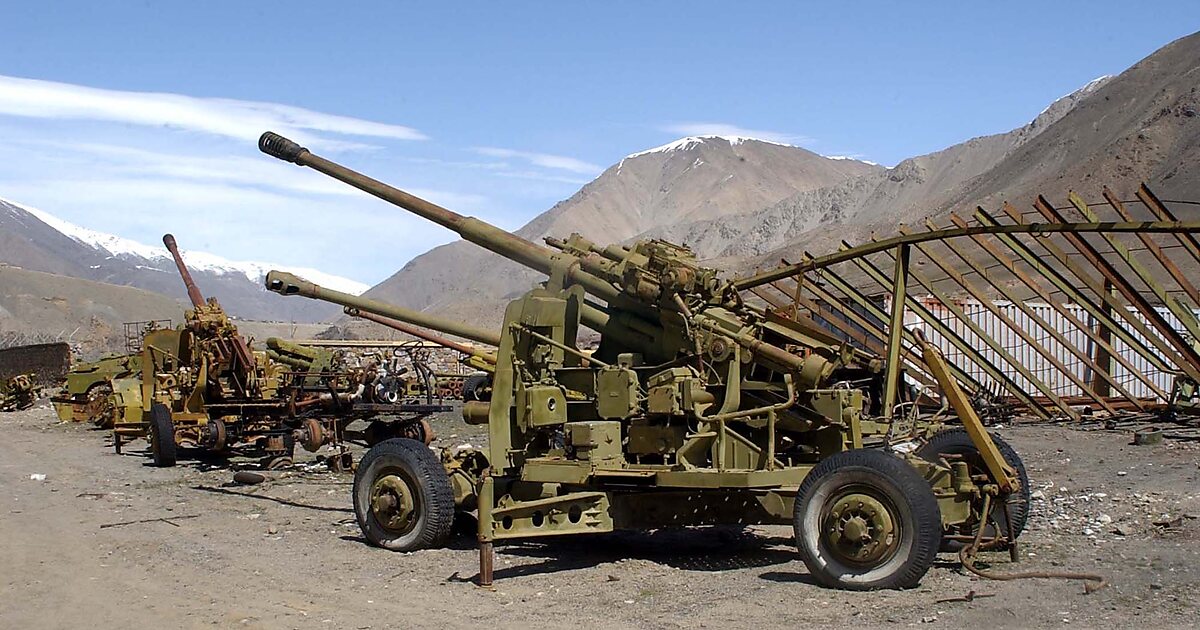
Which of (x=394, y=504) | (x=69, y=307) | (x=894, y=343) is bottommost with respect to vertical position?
(x=394, y=504)

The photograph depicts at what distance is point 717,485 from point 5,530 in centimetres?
692

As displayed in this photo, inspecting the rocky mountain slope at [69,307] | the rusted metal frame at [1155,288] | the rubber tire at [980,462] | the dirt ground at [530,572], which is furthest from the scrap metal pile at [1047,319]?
the rocky mountain slope at [69,307]

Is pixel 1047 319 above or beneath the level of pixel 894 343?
above

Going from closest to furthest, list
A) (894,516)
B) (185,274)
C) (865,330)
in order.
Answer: (894,516)
(185,274)
(865,330)

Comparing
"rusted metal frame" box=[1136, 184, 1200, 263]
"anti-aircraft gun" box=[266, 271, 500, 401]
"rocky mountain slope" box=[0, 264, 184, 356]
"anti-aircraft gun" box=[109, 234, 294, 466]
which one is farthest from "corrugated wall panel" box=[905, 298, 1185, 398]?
"rocky mountain slope" box=[0, 264, 184, 356]

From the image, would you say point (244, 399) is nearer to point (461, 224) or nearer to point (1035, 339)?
point (461, 224)

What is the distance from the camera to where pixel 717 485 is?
924 cm

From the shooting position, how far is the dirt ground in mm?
7848

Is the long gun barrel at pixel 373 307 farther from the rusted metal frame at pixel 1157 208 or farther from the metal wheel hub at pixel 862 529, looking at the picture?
the rusted metal frame at pixel 1157 208

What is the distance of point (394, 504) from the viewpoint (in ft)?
34.4

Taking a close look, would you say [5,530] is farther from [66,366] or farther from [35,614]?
[66,366]

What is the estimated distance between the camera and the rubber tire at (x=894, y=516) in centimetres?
815

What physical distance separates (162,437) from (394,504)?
8.41 metres

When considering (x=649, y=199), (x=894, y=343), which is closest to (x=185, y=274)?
(x=894, y=343)
